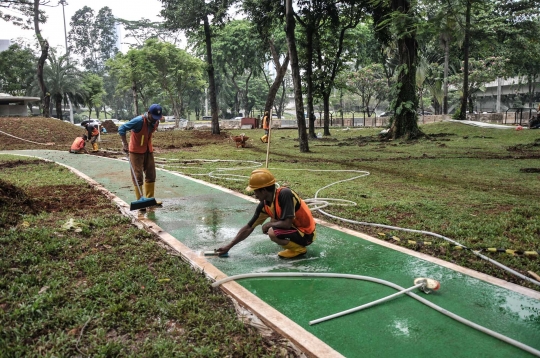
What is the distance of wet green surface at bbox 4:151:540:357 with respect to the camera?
9.37 feet

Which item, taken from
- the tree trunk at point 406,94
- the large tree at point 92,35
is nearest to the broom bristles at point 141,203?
the tree trunk at point 406,94

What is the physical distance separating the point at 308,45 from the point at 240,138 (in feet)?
22.9

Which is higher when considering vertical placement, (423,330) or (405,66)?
(405,66)

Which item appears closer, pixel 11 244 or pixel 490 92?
pixel 11 244

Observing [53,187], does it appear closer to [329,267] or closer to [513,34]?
[329,267]

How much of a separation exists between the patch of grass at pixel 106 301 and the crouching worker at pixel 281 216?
825mm

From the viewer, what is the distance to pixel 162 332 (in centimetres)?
296

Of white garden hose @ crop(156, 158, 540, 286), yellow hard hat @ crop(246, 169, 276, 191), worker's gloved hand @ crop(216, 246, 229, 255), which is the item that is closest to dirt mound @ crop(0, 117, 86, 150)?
white garden hose @ crop(156, 158, 540, 286)

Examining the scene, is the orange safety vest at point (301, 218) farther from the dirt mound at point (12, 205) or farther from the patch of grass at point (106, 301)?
the dirt mound at point (12, 205)

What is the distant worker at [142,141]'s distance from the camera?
638cm

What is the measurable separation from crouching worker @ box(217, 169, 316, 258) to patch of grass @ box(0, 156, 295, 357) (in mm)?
825

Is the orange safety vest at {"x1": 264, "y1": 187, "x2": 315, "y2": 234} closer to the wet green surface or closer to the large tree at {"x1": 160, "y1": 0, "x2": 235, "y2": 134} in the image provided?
the wet green surface

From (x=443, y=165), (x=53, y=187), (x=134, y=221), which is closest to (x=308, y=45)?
(x=443, y=165)

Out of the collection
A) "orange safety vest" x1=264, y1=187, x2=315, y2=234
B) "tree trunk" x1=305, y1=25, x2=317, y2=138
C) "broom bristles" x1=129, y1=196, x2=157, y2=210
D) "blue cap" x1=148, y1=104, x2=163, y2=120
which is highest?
"tree trunk" x1=305, y1=25, x2=317, y2=138
